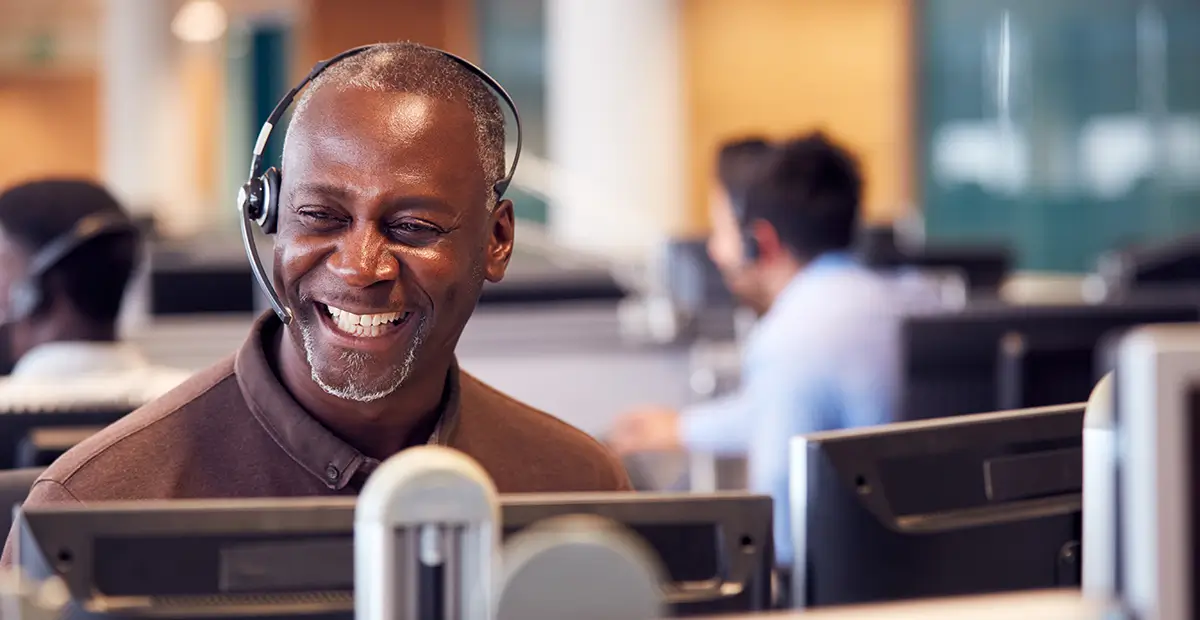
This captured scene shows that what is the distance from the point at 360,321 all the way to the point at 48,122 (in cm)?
2018

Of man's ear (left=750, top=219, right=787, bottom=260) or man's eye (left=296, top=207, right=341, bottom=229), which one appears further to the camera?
man's ear (left=750, top=219, right=787, bottom=260)

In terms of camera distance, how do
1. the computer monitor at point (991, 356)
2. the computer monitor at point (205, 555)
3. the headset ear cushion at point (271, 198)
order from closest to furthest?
the computer monitor at point (205, 555) → the headset ear cushion at point (271, 198) → the computer monitor at point (991, 356)

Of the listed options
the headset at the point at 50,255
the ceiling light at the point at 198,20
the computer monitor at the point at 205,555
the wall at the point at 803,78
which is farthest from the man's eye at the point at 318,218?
the ceiling light at the point at 198,20

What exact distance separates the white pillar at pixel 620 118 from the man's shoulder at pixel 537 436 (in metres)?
6.81

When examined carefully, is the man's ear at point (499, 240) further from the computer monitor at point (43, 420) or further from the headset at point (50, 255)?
the headset at point (50, 255)

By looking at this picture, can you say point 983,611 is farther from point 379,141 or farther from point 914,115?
point 914,115

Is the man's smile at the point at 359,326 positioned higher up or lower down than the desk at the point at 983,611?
higher up

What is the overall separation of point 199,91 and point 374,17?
21.7 ft

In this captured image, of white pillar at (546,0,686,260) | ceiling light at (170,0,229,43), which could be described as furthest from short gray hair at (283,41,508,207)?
ceiling light at (170,0,229,43)

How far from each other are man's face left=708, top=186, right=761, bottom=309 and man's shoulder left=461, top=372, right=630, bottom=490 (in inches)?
65.8

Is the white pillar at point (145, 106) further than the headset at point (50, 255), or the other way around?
the white pillar at point (145, 106)

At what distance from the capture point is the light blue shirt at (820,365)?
261 cm

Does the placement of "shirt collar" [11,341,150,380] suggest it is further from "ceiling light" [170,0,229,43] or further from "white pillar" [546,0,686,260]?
"ceiling light" [170,0,229,43]

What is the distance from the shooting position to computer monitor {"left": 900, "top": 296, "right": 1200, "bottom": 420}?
2.41 meters
